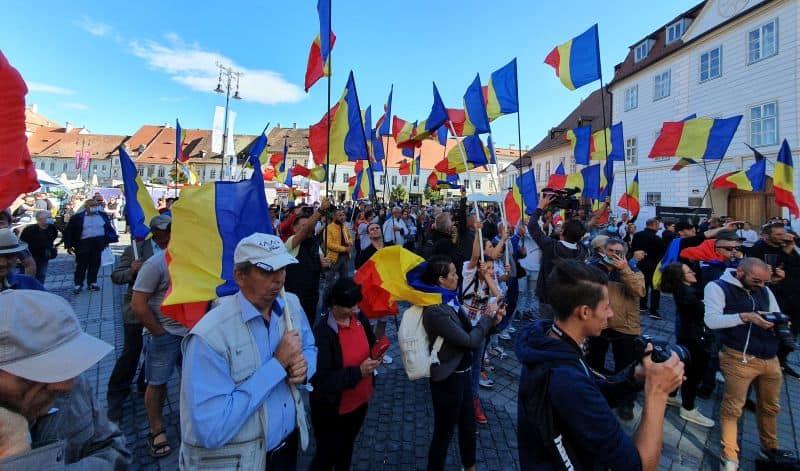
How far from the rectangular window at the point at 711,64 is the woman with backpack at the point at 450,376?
76.6 ft

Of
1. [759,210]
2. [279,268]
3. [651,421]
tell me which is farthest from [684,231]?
→ [759,210]

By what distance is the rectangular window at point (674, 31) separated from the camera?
21.9m

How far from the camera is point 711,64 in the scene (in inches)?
744

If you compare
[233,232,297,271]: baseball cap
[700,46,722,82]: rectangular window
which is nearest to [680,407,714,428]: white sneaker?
[233,232,297,271]: baseball cap

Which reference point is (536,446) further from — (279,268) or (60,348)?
(60,348)

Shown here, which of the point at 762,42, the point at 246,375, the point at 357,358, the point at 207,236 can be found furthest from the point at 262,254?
the point at 762,42

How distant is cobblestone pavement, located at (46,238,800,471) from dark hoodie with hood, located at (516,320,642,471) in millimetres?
1868

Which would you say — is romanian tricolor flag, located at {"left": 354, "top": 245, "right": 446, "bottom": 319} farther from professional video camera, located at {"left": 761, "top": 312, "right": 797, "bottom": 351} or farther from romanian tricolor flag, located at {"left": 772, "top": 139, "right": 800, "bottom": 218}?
romanian tricolor flag, located at {"left": 772, "top": 139, "right": 800, "bottom": 218}

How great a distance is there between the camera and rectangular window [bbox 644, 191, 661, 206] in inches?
875

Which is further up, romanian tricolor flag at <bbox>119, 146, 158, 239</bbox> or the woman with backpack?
romanian tricolor flag at <bbox>119, 146, 158, 239</bbox>

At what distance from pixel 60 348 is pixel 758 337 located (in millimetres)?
4564

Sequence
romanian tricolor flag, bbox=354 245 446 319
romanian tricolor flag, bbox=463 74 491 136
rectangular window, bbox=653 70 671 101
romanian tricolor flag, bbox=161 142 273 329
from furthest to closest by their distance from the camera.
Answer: rectangular window, bbox=653 70 671 101 < romanian tricolor flag, bbox=463 74 491 136 < romanian tricolor flag, bbox=354 245 446 319 < romanian tricolor flag, bbox=161 142 273 329

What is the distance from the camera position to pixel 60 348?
45.0 inches

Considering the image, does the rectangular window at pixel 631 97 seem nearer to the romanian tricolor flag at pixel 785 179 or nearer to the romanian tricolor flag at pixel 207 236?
the romanian tricolor flag at pixel 785 179
